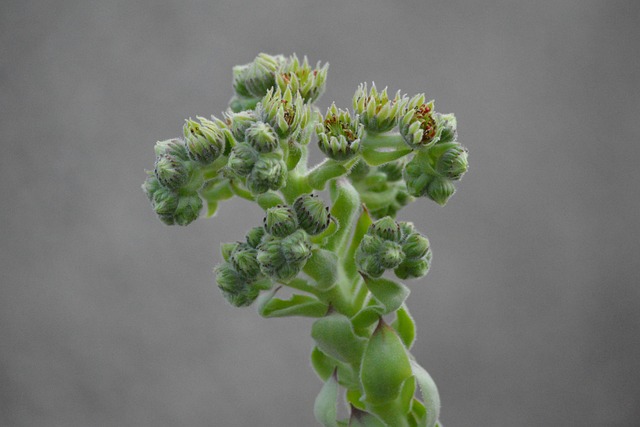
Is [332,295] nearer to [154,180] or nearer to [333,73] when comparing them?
[154,180]

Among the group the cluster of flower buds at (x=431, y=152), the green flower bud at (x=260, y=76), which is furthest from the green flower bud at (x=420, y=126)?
the green flower bud at (x=260, y=76)

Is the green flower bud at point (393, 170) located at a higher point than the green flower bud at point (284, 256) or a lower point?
higher

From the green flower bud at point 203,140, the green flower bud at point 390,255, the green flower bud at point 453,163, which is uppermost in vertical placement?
the green flower bud at point 453,163

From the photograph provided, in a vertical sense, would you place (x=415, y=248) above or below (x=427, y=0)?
below

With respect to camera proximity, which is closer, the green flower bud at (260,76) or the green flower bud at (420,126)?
the green flower bud at (420,126)

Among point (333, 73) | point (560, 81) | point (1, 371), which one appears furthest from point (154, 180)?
point (560, 81)

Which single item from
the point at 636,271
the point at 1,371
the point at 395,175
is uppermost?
the point at 636,271

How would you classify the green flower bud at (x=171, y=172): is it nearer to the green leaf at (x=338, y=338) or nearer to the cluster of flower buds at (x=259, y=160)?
the cluster of flower buds at (x=259, y=160)

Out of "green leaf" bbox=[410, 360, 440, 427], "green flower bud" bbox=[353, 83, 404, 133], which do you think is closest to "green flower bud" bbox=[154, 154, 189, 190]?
"green flower bud" bbox=[353, 83, 404, 133]

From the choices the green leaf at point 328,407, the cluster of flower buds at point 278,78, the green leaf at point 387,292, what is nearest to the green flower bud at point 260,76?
the cluster of flower buds at point 278,78
